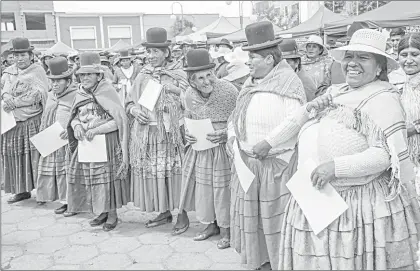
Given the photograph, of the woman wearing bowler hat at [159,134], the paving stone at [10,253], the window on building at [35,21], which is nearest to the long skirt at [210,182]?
the woman wearing bowler hat at [159,134]

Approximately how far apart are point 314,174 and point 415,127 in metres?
1.59

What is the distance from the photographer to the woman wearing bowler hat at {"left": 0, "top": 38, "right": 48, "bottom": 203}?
17.7 ft

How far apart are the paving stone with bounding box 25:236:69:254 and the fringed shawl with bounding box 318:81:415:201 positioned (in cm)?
314

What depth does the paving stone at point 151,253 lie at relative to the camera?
3.81 metres

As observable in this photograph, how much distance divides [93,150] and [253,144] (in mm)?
2080

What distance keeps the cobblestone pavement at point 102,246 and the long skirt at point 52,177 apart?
0.90 feet

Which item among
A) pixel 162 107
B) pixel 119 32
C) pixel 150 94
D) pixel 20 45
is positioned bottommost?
pixel 162 107

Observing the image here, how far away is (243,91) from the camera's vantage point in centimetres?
318

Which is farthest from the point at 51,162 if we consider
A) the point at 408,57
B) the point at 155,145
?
the point at 408,57

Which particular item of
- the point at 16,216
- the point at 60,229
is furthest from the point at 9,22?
the point at 60,229

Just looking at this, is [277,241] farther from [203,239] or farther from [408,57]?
[408,57]

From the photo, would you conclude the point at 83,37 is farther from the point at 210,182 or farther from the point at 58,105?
the point at 210,182

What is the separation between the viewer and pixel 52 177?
5.27 m

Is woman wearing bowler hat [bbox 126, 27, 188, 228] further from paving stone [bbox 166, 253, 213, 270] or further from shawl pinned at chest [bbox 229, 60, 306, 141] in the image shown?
shawl pinned at chest [bbox 229, 60, 306, 141]
